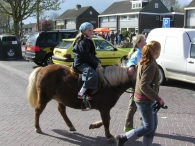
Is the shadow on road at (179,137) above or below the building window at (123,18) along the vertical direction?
below

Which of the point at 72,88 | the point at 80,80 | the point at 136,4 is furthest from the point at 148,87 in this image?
the point at 136,4

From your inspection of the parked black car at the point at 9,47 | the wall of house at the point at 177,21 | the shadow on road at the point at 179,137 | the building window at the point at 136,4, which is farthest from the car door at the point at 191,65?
the wall of house at the point at 177,21

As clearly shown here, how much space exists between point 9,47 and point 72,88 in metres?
14.7

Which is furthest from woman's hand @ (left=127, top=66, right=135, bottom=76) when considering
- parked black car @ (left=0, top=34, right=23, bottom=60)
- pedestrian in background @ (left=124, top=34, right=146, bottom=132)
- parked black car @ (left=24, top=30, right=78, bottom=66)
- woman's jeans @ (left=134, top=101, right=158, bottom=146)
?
parked black car @ (left=0, top=34, right=23, bottom=60)

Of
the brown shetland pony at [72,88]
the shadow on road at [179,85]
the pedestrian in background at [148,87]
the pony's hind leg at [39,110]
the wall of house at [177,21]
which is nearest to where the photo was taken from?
the pedestrian in background at [148,87]

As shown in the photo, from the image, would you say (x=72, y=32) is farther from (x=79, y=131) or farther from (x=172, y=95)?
(x=79, y=131)

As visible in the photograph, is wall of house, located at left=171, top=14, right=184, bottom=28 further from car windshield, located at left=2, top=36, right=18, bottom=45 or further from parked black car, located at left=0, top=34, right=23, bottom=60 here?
car windshield, located at left=2, top=36, right=18, bottom=45

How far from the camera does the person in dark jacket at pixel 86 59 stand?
4.36 meters

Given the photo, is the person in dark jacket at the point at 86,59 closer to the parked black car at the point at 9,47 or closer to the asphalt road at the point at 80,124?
the asphalt road at the point at 80,124

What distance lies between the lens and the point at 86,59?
437cm

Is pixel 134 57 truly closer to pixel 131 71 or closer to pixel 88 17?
pixel 131 71

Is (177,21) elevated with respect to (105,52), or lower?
elevated

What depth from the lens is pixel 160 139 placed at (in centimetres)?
484

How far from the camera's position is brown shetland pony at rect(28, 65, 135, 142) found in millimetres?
4469
